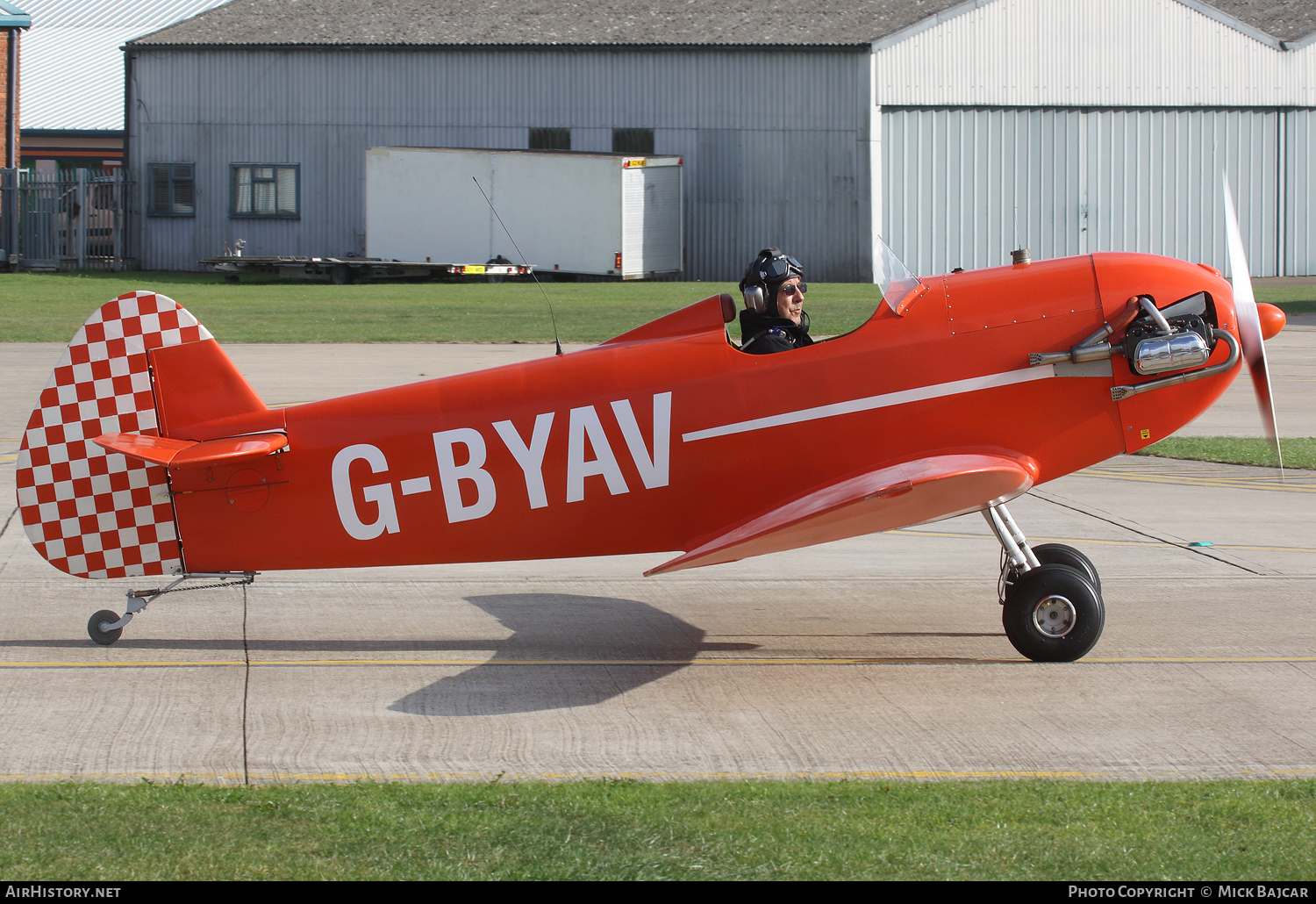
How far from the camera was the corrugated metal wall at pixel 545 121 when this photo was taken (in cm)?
4053

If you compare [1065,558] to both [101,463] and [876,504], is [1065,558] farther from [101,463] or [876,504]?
[101,463]

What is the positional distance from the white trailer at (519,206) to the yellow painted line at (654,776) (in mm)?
33400

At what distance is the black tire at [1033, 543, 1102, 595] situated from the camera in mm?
7660

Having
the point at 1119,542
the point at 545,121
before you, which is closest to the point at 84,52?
the point at 545,121

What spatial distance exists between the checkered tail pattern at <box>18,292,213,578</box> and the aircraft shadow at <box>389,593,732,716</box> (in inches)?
72.0

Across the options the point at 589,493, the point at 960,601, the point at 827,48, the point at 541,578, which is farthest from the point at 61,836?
the point at 827,48

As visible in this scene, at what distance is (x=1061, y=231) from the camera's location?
40625 mm

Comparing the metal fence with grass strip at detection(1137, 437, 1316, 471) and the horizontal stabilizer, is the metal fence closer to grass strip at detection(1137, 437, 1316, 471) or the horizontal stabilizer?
grass strip at detection(1137, 437, 1316, 471)

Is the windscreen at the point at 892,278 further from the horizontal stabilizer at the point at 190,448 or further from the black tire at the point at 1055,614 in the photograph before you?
the horizontal stabilizer at the point at 190,448

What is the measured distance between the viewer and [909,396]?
7.14m

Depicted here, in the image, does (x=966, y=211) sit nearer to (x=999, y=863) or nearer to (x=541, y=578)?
(x=541, y=578)

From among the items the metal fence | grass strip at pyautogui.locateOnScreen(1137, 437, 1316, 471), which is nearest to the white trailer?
the metal fence

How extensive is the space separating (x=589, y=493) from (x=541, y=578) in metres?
2.32

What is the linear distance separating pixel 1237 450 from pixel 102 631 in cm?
1154
